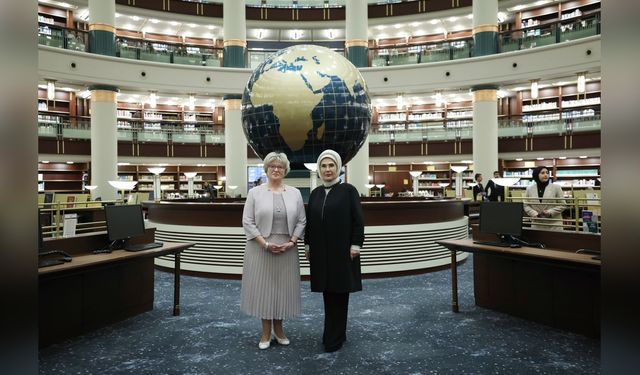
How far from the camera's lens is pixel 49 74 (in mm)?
14484

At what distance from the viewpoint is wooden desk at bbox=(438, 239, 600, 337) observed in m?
4.03

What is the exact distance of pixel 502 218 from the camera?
4.73 m

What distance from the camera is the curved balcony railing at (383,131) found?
16875 millimetres

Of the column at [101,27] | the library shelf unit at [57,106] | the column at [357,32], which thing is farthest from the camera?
the library shelf unit at [57,106]

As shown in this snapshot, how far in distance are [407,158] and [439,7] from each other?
22.2 ft

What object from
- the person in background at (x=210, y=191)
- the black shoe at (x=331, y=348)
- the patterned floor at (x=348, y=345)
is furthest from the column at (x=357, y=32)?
the black shoe at (x=331, y=348)

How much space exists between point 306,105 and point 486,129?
11.7 m

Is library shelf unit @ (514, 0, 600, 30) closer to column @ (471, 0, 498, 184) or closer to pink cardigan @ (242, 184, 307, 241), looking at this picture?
column @ (471, 0, 498, 184)

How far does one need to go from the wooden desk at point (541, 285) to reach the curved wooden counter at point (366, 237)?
1792mm

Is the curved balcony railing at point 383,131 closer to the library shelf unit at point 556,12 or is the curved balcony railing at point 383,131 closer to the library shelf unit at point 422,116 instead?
the library shelf unit at point 422,116

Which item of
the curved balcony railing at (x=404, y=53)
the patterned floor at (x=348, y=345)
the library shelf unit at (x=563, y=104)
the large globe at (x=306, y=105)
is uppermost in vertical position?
the curved balcony railing at (x=404, y=53)

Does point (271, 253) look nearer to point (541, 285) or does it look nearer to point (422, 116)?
point (541, 285)
